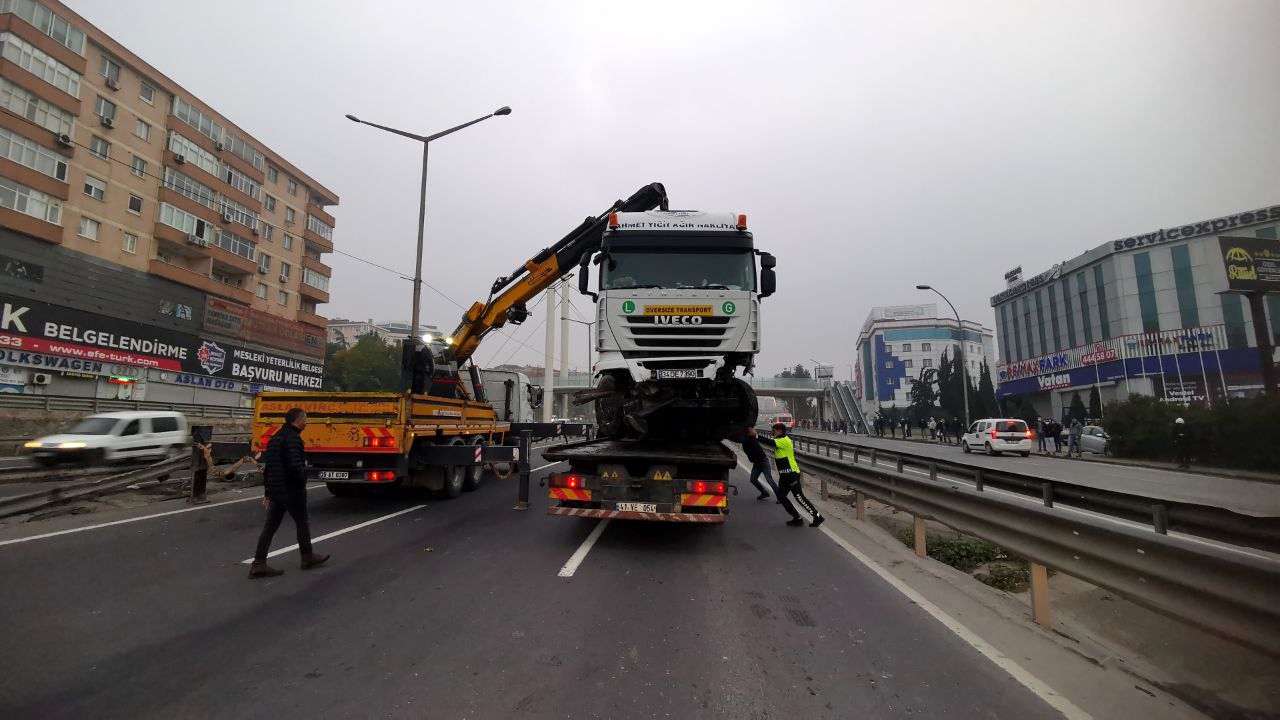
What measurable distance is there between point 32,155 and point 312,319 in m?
20.1

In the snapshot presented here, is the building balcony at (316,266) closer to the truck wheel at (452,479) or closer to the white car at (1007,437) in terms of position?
the truck wheel at (452,479)

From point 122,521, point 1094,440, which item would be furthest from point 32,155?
point 1094,440

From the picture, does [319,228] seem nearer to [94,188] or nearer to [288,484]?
[94,188]

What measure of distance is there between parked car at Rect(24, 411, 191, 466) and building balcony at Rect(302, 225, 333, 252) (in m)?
33.7

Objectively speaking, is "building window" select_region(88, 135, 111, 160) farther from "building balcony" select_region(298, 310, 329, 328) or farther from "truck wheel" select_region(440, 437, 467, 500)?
"truck wheel" select_region(440, 437, 467, 500)

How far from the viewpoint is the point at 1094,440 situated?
76.7 feet

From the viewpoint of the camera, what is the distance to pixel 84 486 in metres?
8.34

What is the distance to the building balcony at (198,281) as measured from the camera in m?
30.5

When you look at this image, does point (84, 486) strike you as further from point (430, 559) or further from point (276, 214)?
point (276, 214)

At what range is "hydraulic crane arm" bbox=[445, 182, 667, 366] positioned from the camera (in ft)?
36.3

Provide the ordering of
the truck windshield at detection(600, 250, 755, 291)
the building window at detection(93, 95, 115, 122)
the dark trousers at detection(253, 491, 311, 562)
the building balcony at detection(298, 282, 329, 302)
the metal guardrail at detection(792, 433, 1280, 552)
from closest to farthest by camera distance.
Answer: the metal guardrail at detection(792, 433, 1280, 552)
the dark trousers at detection(253, 491, 311, 562)
the truck windshield at detection(600, 250, 755, 291)
the building window at detection(93, 95, 115, 122)
the building balcony at detection(298, 282, 329, 302)

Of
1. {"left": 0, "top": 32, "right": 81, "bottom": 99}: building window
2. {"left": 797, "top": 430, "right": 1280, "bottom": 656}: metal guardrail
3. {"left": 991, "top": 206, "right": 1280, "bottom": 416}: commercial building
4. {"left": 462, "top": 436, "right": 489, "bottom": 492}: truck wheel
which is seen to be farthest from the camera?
{"left": 991, "top": 206, "right": 1280, "bottom": 416}: commercial building

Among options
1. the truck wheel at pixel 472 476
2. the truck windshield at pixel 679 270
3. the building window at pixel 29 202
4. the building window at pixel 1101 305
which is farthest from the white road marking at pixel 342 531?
the building window at pixel 1101 305

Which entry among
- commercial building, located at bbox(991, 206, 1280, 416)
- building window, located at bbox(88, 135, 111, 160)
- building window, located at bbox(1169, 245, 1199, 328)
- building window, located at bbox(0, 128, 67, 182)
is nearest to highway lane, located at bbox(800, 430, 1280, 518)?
commercial building, located at bbox(991, 206, 1280, 416)
